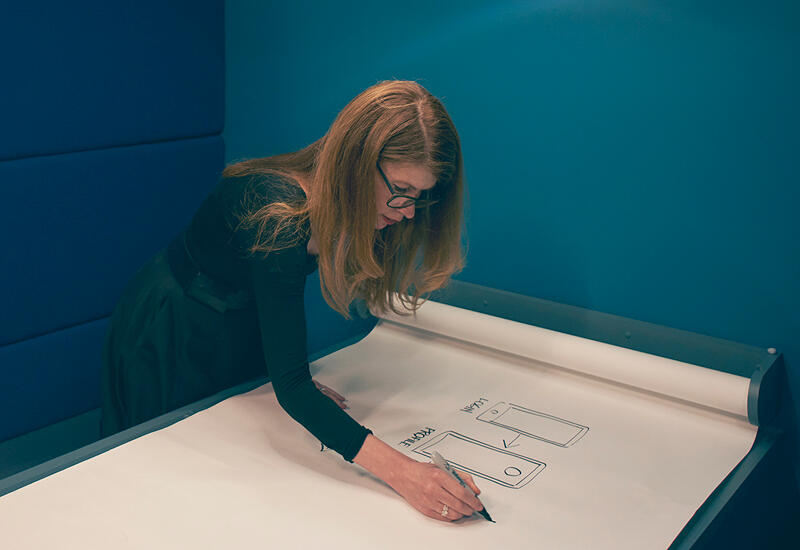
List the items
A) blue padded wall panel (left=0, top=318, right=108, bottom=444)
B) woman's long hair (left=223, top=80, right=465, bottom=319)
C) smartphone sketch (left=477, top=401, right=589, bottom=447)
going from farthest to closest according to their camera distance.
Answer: blue padded wall panel (left=0, top=318, right=108, bottom=444) < smartphone sketch (left=477, top=401, right=589, bottom=447) < woman's long hair (left=223, top=80, right=465, bottom=319)

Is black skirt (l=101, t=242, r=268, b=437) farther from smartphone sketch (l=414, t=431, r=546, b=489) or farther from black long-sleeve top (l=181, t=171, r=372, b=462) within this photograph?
smartphone sketch (l=414, t=431, r=546, b=489)

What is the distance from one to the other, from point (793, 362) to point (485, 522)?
2.22 ft

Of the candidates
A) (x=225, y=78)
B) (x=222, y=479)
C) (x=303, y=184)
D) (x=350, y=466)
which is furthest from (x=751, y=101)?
(x=225, y=78)

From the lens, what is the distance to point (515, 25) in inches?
63.0

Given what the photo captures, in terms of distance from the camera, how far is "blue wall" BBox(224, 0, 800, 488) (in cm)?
138

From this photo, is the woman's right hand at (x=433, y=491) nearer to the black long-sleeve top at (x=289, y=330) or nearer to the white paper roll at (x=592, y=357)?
the black long-sleeve top at (x=289, y=330)

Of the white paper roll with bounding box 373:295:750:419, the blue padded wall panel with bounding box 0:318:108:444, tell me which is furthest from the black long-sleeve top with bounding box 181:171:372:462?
the blue padded wall panel with bounding box 0:318:108:444

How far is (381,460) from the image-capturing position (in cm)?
112

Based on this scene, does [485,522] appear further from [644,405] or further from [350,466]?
[644,405]

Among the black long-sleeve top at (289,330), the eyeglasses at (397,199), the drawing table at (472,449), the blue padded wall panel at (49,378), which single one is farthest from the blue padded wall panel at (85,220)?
the eyeglasses at (397,199)

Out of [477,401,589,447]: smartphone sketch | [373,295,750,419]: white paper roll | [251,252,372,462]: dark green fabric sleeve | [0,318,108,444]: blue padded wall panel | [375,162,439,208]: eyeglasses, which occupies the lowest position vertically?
[0,318,108,444]: blue padded wall panel

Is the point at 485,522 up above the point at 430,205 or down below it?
below

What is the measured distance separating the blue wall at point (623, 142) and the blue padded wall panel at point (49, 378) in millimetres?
919

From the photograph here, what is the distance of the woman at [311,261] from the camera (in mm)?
1131
